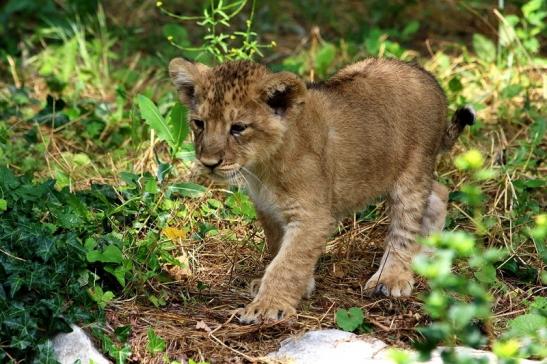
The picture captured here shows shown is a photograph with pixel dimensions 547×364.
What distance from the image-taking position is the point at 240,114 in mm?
5379

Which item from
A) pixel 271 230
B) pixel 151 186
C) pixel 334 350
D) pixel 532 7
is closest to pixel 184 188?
pixel 151 186

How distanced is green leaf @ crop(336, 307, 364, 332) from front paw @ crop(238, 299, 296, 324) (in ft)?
0.86

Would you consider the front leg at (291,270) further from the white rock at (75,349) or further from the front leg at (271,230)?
the white rock at (75,349)

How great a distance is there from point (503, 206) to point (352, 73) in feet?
4.64

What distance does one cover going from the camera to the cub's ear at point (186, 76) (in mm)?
5621

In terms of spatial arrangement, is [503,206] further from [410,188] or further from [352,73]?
[352,73]

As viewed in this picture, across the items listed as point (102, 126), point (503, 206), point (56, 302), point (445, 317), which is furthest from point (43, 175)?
point (445, 317)

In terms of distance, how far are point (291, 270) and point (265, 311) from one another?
0.27 m

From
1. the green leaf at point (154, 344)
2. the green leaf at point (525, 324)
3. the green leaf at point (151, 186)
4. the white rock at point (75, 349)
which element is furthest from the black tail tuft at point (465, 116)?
the white rock at point (75, 349)

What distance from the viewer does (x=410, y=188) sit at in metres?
6.26

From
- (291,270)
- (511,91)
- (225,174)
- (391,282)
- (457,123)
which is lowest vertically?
(391,282)

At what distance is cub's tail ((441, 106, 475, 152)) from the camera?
259 inches

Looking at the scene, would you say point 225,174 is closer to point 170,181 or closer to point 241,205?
point 241,205

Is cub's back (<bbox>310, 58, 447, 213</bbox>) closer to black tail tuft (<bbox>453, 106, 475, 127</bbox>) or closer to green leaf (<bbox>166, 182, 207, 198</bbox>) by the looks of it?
black tail tuft (<bbox>453, 106, 475, 127</bbox>)
